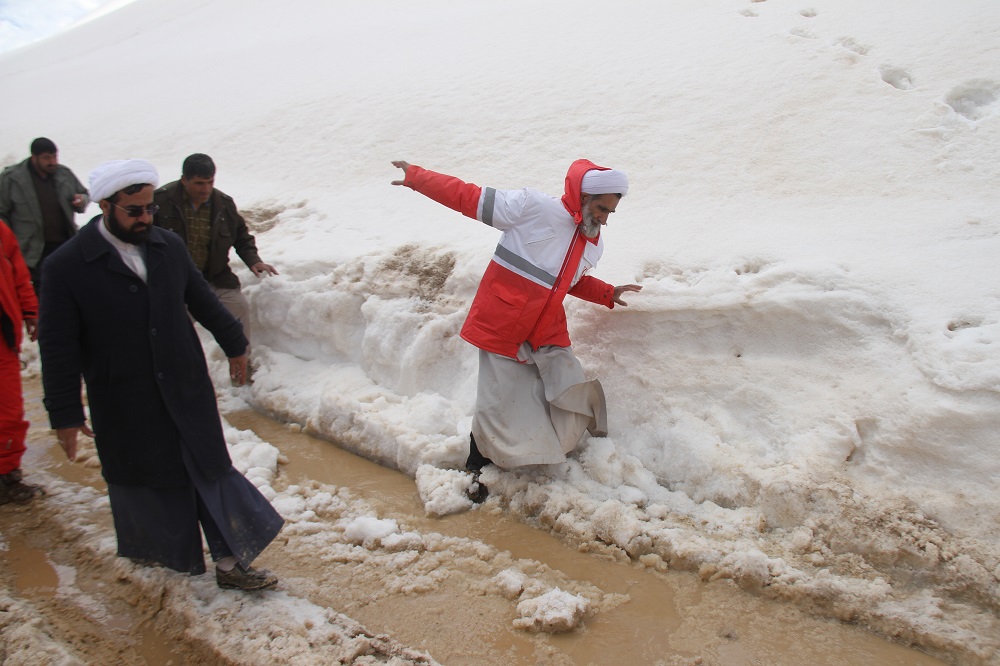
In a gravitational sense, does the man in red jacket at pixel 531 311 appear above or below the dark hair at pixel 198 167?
below

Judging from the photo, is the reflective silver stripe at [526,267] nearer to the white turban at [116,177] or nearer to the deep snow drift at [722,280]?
the deep snow drift at [722,280]

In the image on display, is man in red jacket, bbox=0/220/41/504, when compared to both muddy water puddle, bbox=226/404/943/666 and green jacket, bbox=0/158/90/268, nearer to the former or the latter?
green jacket, bbox=0/158/90/268

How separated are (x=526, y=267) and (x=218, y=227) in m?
2.32

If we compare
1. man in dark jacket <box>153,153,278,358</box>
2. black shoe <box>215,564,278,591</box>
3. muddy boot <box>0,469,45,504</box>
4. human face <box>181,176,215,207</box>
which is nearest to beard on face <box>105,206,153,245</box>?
black shoe <box>215,564,278,591</box>

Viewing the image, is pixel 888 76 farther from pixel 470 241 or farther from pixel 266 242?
pixel 266 242

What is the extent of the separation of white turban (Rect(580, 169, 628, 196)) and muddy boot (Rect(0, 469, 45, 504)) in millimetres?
3261

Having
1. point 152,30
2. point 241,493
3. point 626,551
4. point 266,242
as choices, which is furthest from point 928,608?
point 152,30

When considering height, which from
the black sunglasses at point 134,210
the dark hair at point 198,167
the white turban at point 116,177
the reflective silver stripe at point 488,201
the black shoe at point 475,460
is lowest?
the black shoe at point 475,460

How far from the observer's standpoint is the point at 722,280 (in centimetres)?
388

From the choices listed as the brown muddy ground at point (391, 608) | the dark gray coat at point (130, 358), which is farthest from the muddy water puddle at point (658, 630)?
the dark gray coat at point (130, 358)

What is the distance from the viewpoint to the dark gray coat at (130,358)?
252cm

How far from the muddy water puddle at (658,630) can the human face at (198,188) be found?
279 centimetres

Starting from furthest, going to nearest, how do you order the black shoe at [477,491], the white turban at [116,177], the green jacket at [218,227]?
1. the green jacket at [218,227]
2. the black shoe at [477,491]
3. the white turban at [116,177]

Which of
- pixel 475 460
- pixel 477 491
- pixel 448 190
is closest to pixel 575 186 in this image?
pixel 448 190
